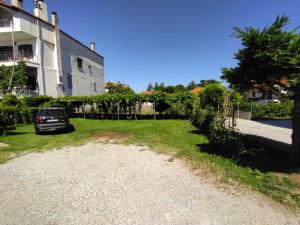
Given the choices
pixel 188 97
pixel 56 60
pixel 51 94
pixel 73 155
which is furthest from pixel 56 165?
pixel 56 60

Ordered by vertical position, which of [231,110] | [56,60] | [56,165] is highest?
[56,60]

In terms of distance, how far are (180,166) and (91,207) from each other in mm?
3029

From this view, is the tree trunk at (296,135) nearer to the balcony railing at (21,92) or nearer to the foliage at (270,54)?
the foliage at (270,54)

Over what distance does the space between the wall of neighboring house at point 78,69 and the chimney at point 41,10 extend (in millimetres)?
2559

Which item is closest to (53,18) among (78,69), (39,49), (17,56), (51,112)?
(39,49)

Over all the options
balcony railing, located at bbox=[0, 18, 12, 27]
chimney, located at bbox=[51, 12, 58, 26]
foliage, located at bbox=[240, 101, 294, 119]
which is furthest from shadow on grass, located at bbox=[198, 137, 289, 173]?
chimney, located at bbox=[51, 12, 58, 26]

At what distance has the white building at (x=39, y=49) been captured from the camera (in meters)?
19.4

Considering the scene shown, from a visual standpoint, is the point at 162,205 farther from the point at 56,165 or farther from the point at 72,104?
the point at 72,104

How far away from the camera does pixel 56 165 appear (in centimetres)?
660

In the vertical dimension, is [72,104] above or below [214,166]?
above

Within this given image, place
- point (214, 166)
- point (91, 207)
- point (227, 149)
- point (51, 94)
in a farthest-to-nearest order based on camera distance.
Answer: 1. point (51, 94)
2. point (227, 149)
3. point (214, 166)
4. point (91, 207)

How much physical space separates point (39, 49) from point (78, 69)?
7.23 meters

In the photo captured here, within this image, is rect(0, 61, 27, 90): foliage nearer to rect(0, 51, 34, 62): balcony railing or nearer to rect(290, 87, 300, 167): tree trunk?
rect(0, 51, 34, 62): balcony railing

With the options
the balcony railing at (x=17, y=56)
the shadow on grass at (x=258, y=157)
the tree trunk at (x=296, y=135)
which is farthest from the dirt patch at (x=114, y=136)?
the balcony railing at (x=17, y=56)
